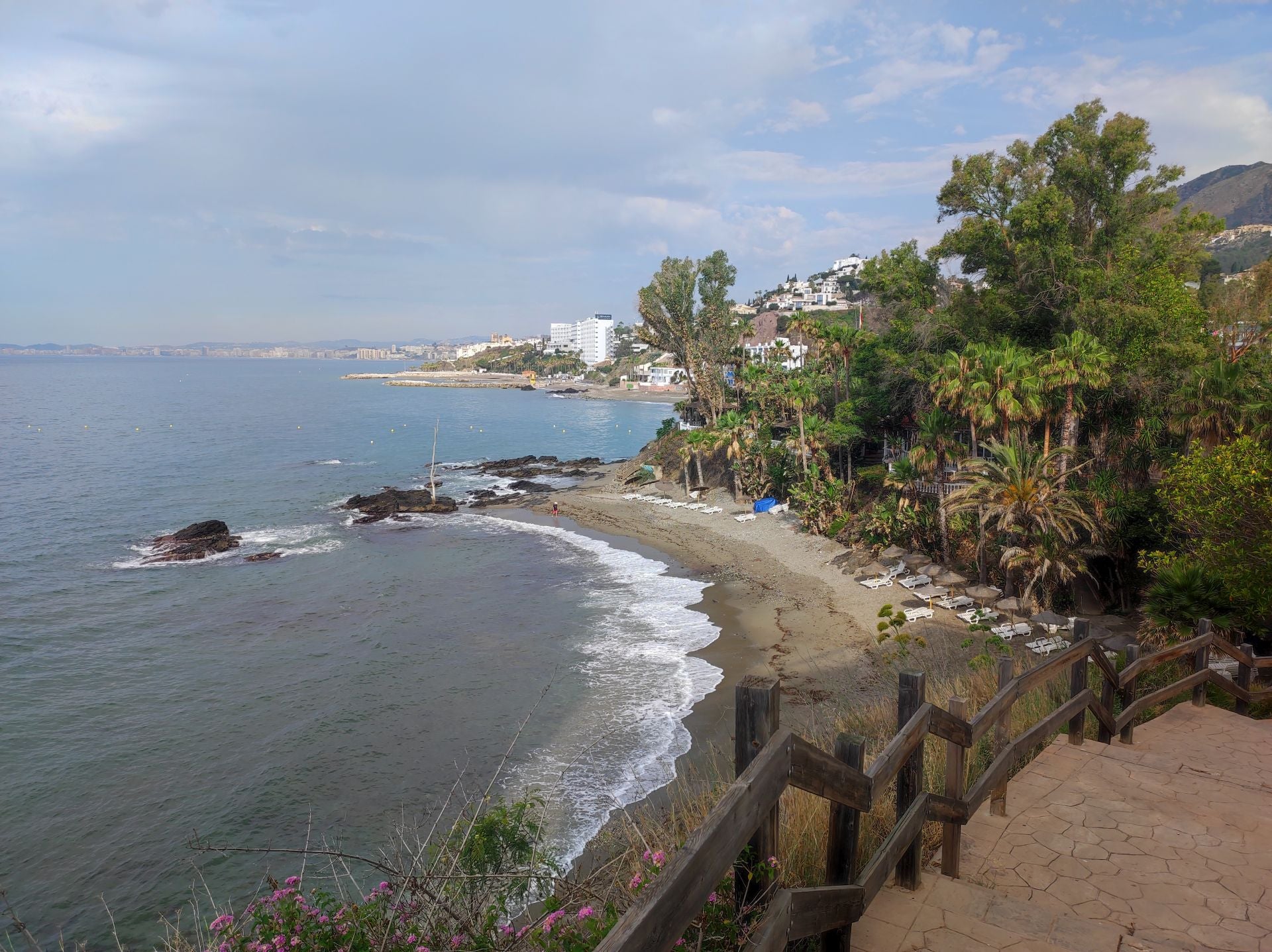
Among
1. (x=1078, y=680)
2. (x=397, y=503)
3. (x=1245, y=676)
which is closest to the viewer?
(x=1078, y=680)

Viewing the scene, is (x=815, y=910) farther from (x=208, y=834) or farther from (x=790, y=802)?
(x=208, y=834)

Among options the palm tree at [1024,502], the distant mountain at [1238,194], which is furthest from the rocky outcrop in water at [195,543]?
the distant mountain at [1238,194]

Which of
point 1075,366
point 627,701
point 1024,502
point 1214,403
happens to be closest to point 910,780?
point 627,701

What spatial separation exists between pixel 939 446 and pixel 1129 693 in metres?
16.5

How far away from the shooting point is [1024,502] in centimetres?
1842

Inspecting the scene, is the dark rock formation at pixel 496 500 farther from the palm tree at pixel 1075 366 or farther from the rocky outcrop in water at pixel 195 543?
the palm tree at pixel 1075 366

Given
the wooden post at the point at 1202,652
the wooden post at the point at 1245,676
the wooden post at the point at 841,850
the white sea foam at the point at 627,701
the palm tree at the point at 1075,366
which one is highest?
the palm tree at the point at 1075,366

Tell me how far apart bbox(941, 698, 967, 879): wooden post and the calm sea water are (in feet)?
24.2

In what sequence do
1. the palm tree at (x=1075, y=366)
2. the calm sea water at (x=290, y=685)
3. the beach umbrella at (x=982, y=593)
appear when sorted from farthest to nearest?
the beach umbrella at (x=982, y=593) < the palm tree at (x=1075, y=366) < the calm sea water at (x=290, y=685)

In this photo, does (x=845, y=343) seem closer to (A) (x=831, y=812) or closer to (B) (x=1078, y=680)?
(B) (x=1078, y=680)

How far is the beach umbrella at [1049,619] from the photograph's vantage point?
17.2 meters

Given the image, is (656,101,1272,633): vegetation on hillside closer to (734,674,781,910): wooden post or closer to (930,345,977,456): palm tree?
(930,345,977,456): palm tree

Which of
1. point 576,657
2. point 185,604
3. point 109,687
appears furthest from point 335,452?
point 576,657

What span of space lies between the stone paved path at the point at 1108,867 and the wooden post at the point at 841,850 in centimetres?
26
